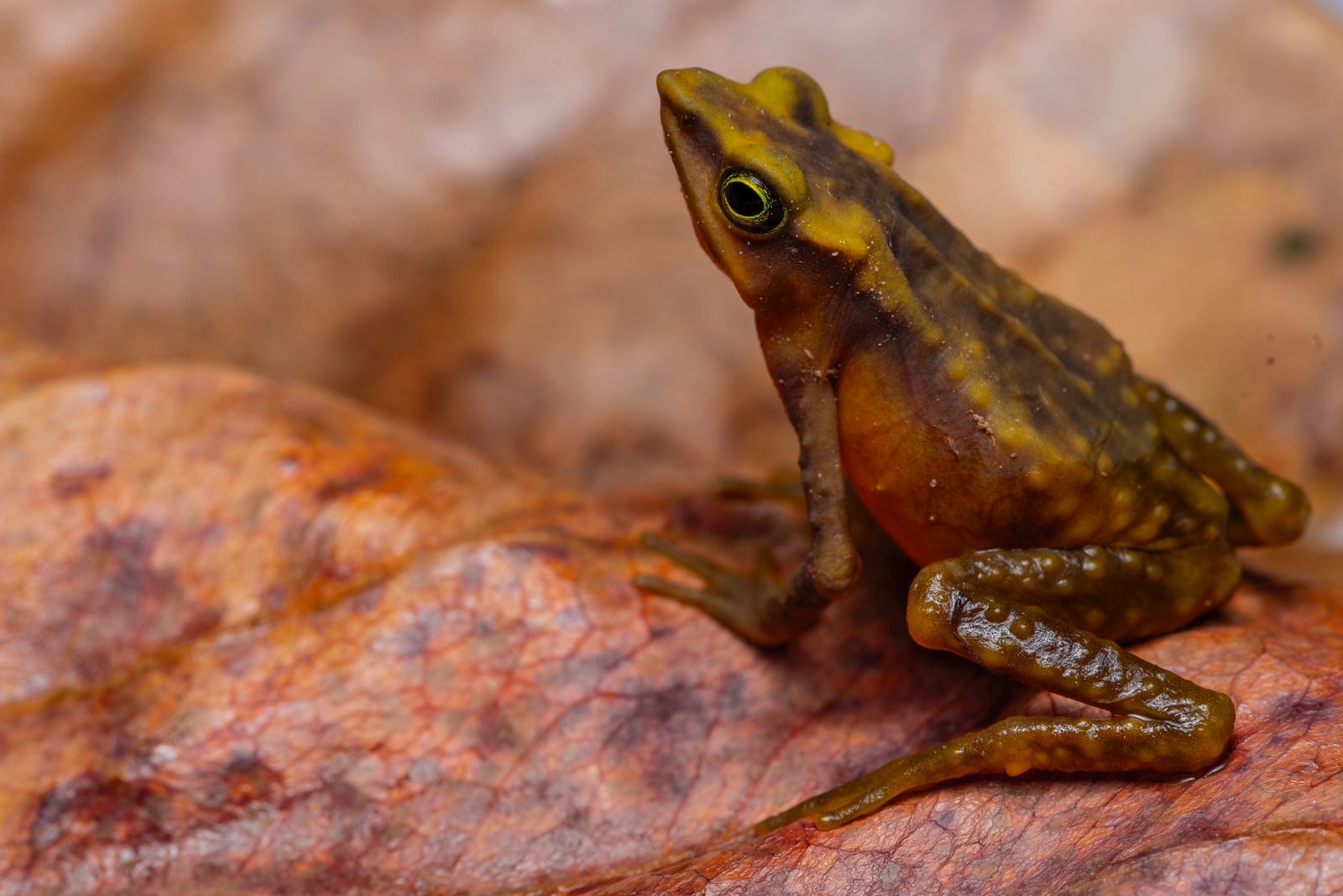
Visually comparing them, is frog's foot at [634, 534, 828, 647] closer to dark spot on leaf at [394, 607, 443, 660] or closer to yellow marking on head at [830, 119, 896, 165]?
dark spot on leaf at [394, 607, 443, 660]

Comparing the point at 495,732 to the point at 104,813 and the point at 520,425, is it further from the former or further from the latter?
the point at 520,425

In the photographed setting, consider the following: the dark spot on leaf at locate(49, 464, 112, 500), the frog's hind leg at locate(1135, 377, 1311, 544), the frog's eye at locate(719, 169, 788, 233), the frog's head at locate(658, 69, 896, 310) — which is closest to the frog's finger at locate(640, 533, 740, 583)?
the frog's head at locate(658, 69, 896, 310)

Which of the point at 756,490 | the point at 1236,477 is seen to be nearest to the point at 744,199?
the point at 756,490

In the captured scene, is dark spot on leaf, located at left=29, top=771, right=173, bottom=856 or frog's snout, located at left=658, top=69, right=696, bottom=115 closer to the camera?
dark spot on leaf, located at left=29, top=771, right=173, bottom=856

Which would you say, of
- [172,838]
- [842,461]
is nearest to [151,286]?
[172,838]

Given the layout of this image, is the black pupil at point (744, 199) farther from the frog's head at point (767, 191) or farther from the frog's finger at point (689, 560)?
the frog's finger at point (689, 560)

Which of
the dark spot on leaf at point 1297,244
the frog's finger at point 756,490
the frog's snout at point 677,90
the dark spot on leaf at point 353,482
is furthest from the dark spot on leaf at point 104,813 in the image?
the dark spot on leaf at point 1297,244
